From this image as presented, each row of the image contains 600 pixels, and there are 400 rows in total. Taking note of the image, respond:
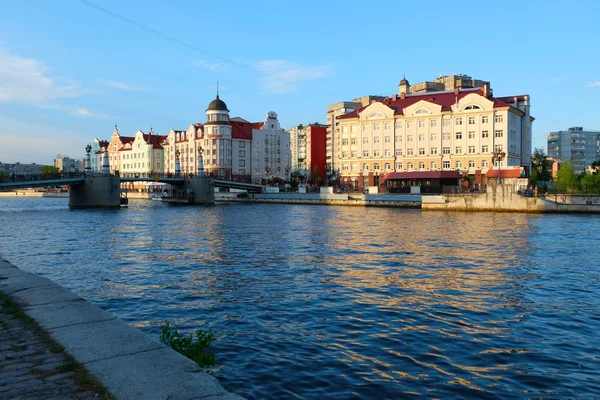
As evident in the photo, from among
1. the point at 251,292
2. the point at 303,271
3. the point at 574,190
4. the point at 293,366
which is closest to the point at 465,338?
the point at 293,366

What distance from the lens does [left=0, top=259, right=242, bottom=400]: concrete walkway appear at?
5.36m

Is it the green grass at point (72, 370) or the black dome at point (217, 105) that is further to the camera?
the black dome at point (217, 105)

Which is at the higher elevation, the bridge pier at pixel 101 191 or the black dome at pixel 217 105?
the black dome at pixel 217 105

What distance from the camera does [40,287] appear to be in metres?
10.4

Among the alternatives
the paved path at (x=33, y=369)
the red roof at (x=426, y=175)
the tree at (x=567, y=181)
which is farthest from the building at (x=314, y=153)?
the paved path at (x=33, y=369)

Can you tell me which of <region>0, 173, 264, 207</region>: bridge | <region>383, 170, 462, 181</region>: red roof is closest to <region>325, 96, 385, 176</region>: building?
<region>383, 170, 462, 181</region>: red roof

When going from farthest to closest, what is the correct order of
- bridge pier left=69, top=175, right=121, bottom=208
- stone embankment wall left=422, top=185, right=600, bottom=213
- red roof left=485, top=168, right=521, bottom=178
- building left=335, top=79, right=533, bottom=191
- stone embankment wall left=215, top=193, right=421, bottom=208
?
building left=335, top=79, right=533, bottom=191 → red roof left=485, top=168, right=521, bottom=178 → stone embankment wall left=215, top=193, right=421, bottom=208 → bridge pier left=69, top=175, right=121, bottom=208 → stone embankment wall left=422, top=185, right=600, bottom=213

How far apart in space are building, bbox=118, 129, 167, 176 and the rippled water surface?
120 meters

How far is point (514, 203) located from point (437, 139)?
34775 mm

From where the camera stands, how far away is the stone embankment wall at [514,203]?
5769 centimetres

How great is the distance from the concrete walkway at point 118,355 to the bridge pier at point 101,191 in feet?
231

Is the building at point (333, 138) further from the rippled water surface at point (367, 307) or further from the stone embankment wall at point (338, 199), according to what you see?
the rippled water surface at point (367, 307)

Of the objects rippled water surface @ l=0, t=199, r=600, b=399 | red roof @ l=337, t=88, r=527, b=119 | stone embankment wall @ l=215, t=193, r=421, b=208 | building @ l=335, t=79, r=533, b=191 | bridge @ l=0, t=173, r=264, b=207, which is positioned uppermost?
red roof @ l=337, t=88, r=527, b=119

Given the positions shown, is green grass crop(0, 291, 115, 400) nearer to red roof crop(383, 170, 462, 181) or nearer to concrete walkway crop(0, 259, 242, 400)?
concrete walkway crop(0, 259, 242, 400)
